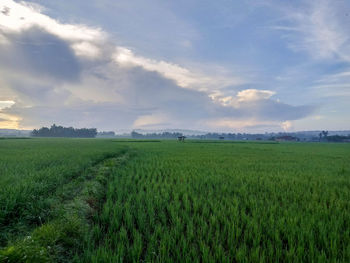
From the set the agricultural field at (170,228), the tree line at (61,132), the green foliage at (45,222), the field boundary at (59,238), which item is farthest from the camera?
the tree line at (61,132)

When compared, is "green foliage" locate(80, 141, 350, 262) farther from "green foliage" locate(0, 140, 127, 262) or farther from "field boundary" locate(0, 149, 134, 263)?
"green foliage" locate(0, 140, 127, 262)

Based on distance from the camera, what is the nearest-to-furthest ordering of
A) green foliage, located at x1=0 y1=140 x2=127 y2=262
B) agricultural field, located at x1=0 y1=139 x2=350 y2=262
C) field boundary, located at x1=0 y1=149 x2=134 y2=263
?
1. field boundary, located at x1=0 y1=149 x2=134 y2=263
2. green foliage, located at x1=0 y1=140 x2=127 y2=262
3. agricultural field, located at x1=0 y1=139 x2=350 y2=262

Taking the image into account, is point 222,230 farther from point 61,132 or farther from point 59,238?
point 61,132

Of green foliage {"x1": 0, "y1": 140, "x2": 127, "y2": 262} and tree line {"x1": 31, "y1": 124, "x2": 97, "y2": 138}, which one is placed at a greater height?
tree line {"x1": 31, "y1": 124, "x2": 97, "y2": 138}

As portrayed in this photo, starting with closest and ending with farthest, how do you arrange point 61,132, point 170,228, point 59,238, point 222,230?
point 59,238, point 222,230, point 170,228, point 61,132

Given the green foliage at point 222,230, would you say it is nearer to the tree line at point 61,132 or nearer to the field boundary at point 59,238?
the field boundary at point 59,238

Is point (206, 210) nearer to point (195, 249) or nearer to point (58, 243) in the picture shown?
point (195, 249)

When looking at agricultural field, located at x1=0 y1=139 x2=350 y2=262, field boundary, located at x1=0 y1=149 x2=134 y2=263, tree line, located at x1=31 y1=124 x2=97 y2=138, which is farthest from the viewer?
tree line, located at x1=31 y1=124 x2=97 y2=138

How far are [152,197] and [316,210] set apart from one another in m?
4.14

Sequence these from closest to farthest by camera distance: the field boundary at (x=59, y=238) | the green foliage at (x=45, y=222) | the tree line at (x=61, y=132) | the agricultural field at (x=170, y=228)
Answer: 1. the field boundary at (x=59, y=238)
2. the green foliage at (x=45, y=222)
3. the agricultural field at (x=170, y=228)
4. the tree line at (x=61, y=132)

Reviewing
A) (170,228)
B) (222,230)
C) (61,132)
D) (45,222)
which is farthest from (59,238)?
(61,132)

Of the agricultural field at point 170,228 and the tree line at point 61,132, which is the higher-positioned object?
the tree line at point 61,132

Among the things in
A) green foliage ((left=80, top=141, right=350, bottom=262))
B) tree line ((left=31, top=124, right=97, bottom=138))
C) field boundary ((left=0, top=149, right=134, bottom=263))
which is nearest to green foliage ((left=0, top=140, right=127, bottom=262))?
field boundary ((left=0, top=149, right=134, bottom=263))

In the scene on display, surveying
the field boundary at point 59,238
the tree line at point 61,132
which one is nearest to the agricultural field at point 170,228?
the field boundary at point 59,238
